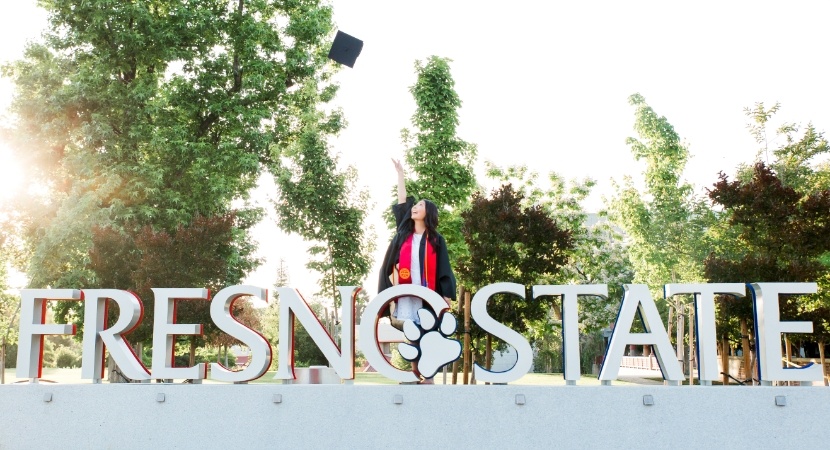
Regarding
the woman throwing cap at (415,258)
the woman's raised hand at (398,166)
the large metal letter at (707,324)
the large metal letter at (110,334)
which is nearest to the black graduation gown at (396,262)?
the woman throwing cap at (415,258)

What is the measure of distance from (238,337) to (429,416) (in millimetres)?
2226

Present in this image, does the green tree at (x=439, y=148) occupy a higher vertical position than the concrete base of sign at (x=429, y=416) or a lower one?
higher

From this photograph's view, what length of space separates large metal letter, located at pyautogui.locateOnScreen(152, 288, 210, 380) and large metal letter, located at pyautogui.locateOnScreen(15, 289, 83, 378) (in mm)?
1108

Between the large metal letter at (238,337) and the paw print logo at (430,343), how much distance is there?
1.50 metres

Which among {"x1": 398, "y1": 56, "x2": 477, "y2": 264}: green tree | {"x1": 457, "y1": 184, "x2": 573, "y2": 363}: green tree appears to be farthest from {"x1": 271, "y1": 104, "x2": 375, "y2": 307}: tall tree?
{"x1": 457, "y1": 184, "x2": 573, "y2": 363}: green tree

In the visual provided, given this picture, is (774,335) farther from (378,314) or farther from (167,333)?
(167,333)

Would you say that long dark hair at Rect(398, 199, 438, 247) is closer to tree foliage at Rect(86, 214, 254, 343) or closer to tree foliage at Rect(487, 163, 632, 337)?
tree foliage at Rect(86, 214, 254, 343)

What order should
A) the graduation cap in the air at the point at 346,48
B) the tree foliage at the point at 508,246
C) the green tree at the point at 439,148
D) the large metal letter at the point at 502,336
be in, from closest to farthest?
the large metal letter at the point at 502,336
the graduation cap in the air at the point at 346,48
the tree foliage at the point at 508,246
the green tree at the point at 439,148

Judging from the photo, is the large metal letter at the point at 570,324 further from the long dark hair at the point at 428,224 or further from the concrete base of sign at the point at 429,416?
the long dark hair at the point at 428,224

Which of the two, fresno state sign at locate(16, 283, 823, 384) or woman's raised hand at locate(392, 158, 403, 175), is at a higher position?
woman's raised hand at locate(392, 158, 403, 175)

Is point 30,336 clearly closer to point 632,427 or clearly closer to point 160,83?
point 632,427

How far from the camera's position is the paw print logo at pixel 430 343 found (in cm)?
741

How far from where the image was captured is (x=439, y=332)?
7.43m

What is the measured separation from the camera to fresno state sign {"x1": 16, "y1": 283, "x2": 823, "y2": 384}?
24.0ft
